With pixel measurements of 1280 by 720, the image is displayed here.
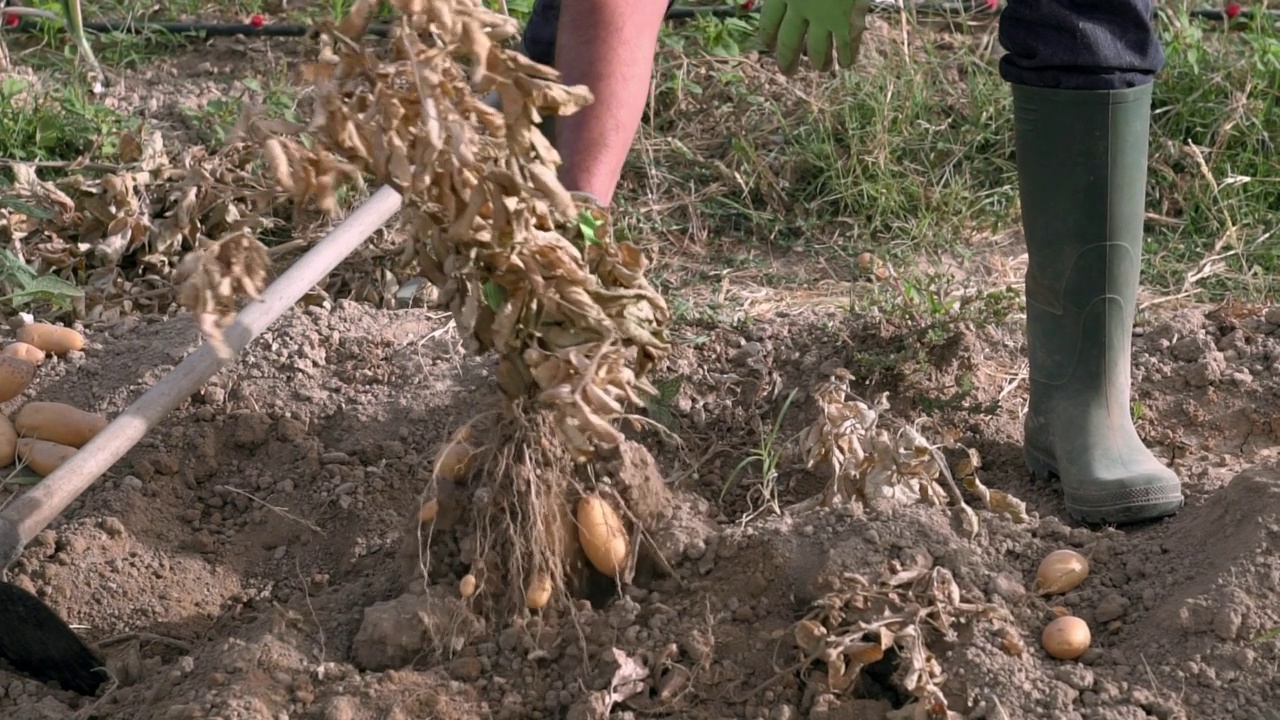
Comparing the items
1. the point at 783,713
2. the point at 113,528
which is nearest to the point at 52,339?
the point at 113,528

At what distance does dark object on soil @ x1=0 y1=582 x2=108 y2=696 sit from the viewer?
2.11 m

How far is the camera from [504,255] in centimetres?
185

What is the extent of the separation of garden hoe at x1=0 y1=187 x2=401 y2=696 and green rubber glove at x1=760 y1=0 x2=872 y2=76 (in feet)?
3.21

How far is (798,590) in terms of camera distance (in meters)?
2.08

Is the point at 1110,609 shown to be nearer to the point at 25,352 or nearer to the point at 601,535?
the point at 601,535

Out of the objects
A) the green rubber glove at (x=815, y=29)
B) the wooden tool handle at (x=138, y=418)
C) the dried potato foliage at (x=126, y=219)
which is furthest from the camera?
the dried potato foliage at (x=126, y=219)

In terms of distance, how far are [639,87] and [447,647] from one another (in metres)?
0.92

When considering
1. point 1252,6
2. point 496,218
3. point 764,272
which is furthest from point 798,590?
point 1252,6

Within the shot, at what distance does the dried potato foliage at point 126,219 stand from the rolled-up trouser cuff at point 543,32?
75cm

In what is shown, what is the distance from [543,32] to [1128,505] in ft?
4.70

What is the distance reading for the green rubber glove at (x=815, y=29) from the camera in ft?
8.34

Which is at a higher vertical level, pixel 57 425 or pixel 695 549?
pixel 695 549

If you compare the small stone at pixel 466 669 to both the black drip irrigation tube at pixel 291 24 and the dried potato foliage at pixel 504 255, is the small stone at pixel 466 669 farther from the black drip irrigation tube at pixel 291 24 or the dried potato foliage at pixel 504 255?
the black drip irrigation tube at pixel 291 24

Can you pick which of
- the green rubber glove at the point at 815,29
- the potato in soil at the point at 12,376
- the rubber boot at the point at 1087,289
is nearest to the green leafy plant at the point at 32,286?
the potato in soil at the point at 12,376
